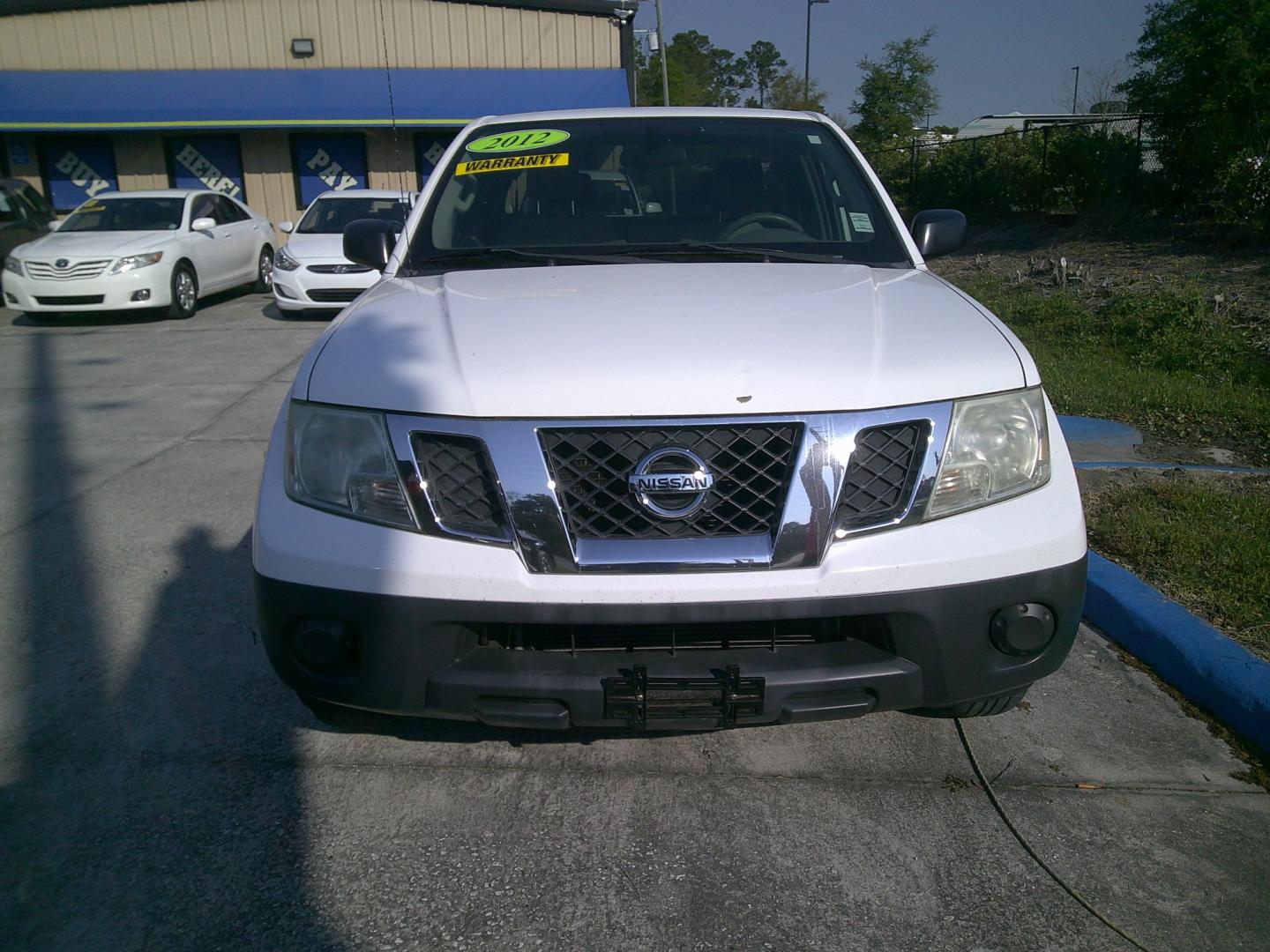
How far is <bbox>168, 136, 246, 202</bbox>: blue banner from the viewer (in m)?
21.2

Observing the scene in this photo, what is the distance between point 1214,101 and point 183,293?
12.6 metres

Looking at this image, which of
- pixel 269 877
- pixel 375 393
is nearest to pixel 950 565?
Answer: pixel 375 393

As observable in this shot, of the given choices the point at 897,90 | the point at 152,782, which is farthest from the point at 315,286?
the point at 897,90

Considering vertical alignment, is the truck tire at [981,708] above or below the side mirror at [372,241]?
below

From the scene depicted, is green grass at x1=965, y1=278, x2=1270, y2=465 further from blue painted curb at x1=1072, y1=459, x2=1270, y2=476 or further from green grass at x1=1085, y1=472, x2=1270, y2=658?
green grass at x1=1085, y1=472, x2=1270, y2=658

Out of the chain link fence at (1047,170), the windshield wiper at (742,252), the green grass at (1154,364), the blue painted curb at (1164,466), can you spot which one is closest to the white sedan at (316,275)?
the green grass at (1154,364)

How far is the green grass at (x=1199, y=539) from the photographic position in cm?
349

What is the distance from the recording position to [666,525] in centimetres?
226

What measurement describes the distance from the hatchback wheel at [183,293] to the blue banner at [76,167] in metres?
10.2

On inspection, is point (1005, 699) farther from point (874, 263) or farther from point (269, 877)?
point (269, 877)

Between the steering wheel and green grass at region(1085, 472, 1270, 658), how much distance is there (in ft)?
5.74

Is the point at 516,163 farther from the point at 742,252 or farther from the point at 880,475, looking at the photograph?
the point at 880,475

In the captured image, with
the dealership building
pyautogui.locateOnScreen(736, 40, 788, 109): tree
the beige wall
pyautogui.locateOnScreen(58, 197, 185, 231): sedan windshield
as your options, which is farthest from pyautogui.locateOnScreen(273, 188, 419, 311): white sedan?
pyautogui.locateOnScreen(736, 40, 788, 109): tree

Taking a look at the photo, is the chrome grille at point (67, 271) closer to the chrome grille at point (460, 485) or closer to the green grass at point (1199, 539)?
the green grass at point (1199, 539)
